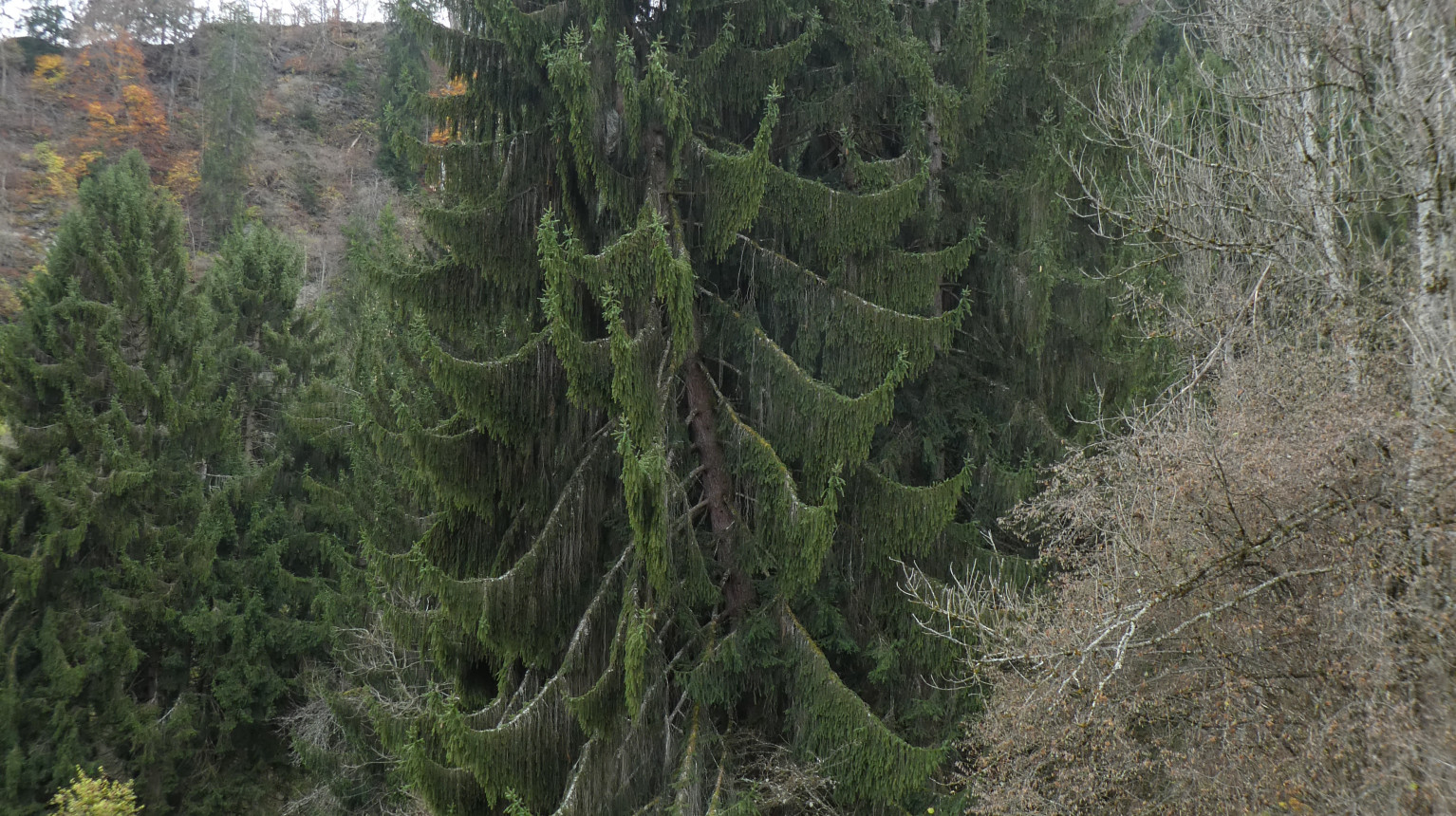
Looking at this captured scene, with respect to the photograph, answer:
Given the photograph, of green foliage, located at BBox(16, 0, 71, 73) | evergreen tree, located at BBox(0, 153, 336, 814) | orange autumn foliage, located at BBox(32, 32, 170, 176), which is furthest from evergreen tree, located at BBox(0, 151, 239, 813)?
green foliage, located at BBox(16, 0, 71, 73)

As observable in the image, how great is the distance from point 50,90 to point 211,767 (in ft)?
129

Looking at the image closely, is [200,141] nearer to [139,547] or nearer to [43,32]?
[43,32]

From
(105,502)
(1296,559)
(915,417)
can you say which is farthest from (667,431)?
(105,502)

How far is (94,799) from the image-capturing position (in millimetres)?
15203

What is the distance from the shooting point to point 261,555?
20.1m

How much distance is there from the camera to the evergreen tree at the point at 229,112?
37812 millimetres

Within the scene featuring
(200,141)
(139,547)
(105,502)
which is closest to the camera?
(105,502)

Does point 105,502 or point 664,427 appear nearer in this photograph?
point 664,427

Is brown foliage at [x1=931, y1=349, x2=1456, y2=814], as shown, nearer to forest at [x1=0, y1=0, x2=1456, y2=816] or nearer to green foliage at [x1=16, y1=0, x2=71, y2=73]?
forest at [x1=0, y1=0, x2=1456, y2=816]

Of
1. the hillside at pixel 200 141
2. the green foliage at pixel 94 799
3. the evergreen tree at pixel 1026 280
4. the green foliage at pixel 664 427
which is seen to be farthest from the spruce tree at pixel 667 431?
the hillside at pixel 200 141

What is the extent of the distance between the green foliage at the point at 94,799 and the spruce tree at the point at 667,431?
966 cm

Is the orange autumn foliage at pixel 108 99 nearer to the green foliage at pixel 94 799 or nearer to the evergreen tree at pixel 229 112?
the evergreen tree at pixel 229 112

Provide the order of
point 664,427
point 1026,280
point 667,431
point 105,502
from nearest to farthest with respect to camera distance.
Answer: point 664,427
point 667,431
point 1026,280
point 105,502

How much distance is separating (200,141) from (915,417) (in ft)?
144
